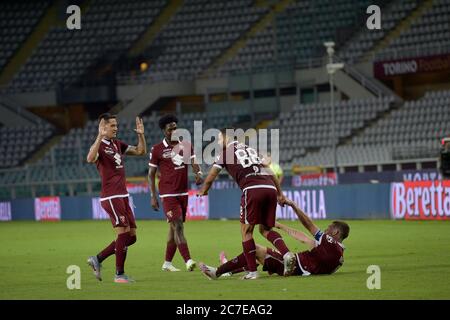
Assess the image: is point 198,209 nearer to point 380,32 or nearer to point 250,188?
point 380,32

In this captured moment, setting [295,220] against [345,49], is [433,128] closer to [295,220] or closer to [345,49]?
[345,49]

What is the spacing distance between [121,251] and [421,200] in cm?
1646

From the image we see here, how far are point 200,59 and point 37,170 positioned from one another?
13.1 m

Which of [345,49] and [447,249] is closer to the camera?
[447,249]

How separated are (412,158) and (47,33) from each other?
26.2 meters

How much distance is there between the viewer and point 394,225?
2895 centimetres

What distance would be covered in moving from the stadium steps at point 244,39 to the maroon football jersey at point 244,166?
40443mm

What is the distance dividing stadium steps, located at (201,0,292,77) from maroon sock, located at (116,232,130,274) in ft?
133

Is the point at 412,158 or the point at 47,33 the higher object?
the point at 47,33

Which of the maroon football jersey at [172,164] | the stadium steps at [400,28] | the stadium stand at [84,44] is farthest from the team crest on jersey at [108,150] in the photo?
the stadium stand at [84,44]

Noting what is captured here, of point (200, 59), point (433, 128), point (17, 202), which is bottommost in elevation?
point (17, 202)
